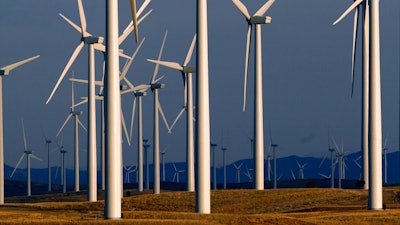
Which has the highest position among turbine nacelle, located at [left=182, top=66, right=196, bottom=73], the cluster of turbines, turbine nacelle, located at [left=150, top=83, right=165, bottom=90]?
turbine nacelle, located at [left=182, top=66, right=196, bottom=73]

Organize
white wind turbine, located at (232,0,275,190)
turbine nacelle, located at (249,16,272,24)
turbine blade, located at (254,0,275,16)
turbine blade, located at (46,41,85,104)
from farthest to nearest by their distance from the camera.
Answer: turbine blade, located at (254,0,275,16) → turbine nacelle, located at (249,16,272,24) → white wind turbine, located at (232,0,275,190) → turbine blade, located at (46,41,85,104)

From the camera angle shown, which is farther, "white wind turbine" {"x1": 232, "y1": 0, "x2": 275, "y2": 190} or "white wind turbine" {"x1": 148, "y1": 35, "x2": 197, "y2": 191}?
"white wind turbine" {"x1": 148, "y1": 35, "x2": 197, "y2": 191}

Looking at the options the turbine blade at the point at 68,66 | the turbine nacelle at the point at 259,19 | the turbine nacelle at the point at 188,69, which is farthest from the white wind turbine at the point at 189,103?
the turbine blade at the point at 68,66

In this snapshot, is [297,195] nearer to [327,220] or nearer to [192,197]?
[192,197]

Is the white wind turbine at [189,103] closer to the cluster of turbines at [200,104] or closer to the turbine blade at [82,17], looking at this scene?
the cluster of turbines at [200,104]

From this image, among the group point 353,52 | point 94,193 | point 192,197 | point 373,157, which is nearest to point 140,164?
point 94,193

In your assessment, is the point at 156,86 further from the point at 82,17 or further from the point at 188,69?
the point at 82,17

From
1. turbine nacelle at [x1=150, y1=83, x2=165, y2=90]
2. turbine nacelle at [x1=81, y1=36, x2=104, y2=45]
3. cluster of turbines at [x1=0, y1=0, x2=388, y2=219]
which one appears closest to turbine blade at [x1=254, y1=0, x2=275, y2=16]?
cluster of turbines at [x1=0, y1=0, x2=388, y2=219]

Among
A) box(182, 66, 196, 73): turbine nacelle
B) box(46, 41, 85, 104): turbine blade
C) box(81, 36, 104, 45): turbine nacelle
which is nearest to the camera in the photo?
box(46, 41, 85, 104): turbine blade

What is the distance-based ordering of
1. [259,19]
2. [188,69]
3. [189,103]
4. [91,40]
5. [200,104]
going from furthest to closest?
[188,69]
[189,103]
[91,40]
[259,19]
[200,104]

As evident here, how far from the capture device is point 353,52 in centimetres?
10181

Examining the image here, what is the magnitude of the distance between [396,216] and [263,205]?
97.2 feet

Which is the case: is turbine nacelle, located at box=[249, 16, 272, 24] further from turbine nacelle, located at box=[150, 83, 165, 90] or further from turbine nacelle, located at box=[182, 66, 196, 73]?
turbine nacelle, located at box=[150, 83, 165, 90]

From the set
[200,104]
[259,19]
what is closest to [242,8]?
[259,19]
